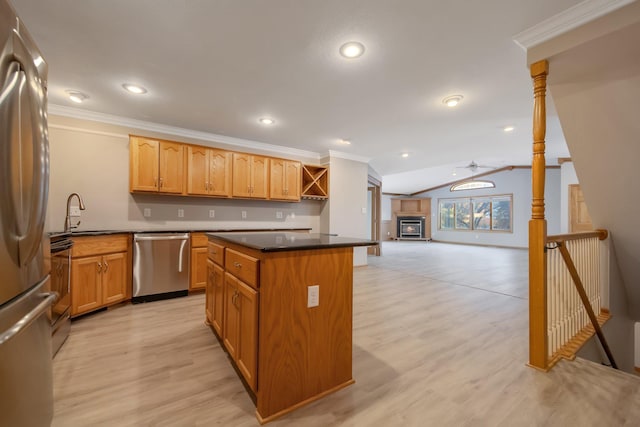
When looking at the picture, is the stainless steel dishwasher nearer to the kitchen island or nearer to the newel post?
the kitchen island

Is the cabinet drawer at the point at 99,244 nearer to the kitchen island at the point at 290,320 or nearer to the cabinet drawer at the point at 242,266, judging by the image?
the cabinet drawer at the point at 242,266

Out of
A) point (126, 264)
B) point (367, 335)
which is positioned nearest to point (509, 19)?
point (367, 335)

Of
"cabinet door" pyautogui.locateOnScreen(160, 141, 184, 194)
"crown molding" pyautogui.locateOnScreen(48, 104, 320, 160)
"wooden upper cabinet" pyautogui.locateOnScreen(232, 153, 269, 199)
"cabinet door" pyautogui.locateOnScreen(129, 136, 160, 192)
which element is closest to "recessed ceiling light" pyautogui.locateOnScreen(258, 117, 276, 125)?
"wooden upper cabinet" pyautogui.locateOnScreen(232, 153, 269, 199)

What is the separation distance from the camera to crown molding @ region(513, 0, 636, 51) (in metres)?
1.68

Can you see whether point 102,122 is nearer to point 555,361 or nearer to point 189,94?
point 189,94

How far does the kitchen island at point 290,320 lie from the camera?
1.46 meters

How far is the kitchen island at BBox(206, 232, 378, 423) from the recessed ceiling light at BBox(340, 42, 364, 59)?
1584 millimetres

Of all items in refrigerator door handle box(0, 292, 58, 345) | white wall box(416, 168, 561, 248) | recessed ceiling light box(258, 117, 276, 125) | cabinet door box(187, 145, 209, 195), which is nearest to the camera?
refrigerator door handle box(0, 292, 58, 345)

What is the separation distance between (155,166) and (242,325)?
3.05 metres

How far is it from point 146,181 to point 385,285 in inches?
153

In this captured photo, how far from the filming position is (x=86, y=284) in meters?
2.88

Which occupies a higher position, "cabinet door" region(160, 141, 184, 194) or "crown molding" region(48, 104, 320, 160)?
"crown molding" region(48, 104, 320, 160)

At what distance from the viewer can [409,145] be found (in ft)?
16.6

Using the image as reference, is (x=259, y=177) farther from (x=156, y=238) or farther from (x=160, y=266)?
(x=160, y=266)
